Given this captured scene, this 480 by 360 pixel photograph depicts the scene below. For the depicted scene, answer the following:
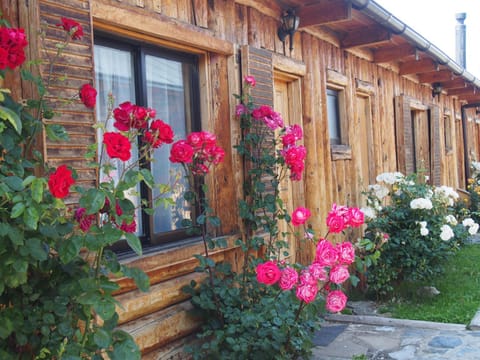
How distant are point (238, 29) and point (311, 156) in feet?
5.49

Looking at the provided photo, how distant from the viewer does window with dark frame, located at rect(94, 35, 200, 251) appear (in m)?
3.38

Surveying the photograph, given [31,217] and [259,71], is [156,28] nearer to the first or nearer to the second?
[259,71]

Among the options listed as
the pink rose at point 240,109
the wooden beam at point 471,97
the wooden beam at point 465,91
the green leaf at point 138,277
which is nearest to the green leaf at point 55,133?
the green leaf at point 138,277

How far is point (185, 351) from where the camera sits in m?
3.42

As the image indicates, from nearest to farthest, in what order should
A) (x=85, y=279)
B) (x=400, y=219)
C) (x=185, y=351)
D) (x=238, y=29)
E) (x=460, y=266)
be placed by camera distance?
(x=85, y=279) < (x=185, y=351) < (x=238, y=29) < (x=400, y=219) < (x=460, y=266)

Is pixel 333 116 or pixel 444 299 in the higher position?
pixel 333 116

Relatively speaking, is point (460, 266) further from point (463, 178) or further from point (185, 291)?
point (463, 178)

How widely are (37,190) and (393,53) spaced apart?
232 inches

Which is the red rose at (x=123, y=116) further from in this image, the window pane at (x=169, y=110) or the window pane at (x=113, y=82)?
the window pane at (x=169, y=110)

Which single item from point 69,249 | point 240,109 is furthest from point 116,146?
point 240,109

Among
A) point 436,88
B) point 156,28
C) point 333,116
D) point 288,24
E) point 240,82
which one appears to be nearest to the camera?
point 156,28

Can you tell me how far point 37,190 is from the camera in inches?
74.6

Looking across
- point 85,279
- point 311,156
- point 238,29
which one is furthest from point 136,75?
point 311,156

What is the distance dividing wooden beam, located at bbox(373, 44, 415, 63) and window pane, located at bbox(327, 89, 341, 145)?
3.72ft
